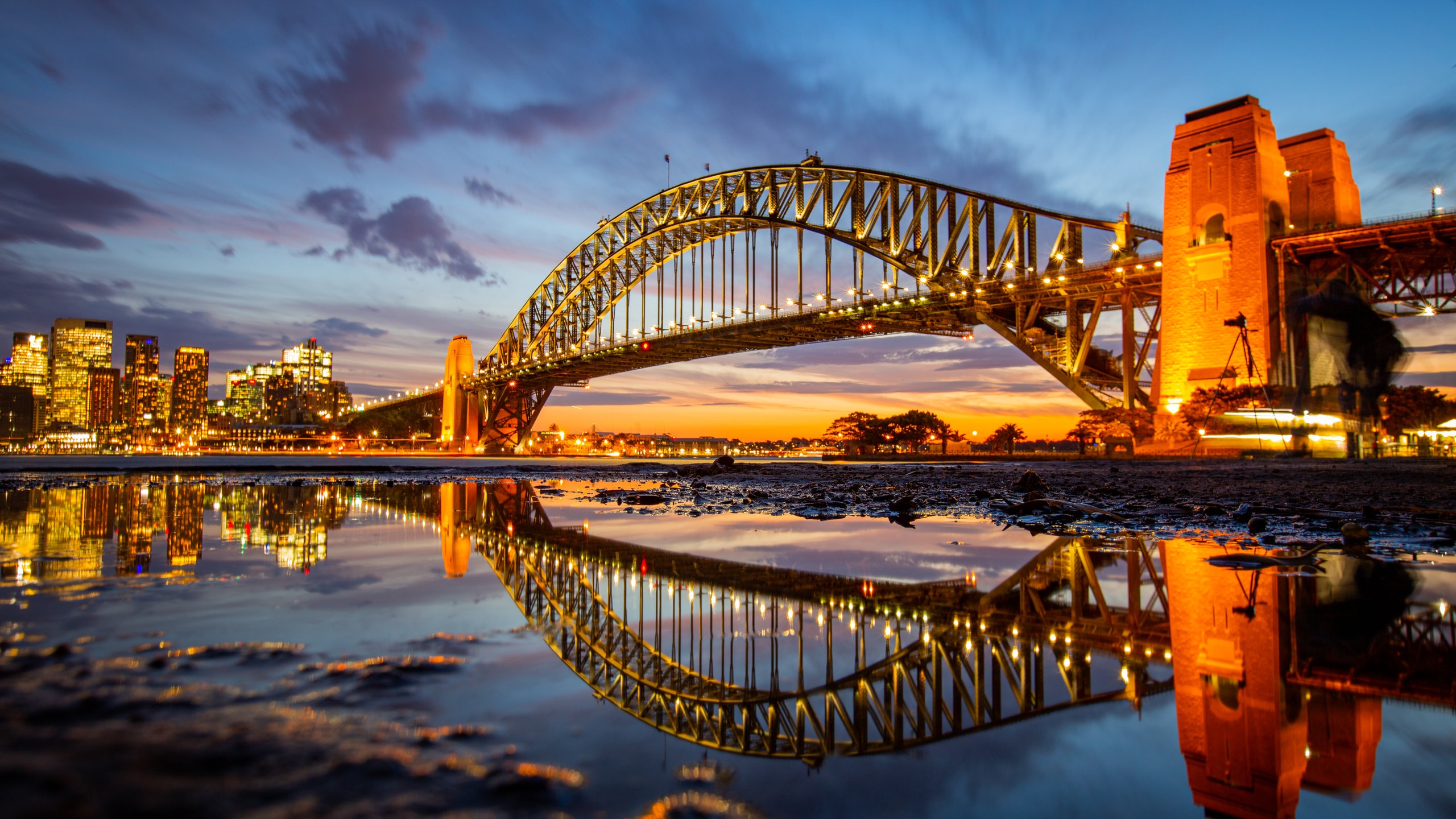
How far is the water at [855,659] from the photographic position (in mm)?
1541

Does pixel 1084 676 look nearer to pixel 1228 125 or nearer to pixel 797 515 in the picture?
pixel 797 515

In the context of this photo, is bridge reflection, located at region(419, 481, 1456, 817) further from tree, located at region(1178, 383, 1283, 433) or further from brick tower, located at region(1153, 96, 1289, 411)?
brick tower, located at region(1153, 96, 1289, 411)

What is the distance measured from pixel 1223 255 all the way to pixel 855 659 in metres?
32.1

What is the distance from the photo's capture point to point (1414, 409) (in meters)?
33.0

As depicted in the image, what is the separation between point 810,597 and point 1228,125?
3360 centimetres

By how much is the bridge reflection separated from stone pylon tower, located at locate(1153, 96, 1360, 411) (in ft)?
90.1

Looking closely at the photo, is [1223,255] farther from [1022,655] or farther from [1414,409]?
[1022,655]

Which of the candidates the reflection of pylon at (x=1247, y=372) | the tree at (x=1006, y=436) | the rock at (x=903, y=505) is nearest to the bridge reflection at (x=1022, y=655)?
the rock at (x=903, y=505)

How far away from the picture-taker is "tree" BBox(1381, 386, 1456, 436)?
31.2m

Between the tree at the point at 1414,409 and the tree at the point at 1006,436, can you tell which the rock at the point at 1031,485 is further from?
the tree at the point at 1006,436

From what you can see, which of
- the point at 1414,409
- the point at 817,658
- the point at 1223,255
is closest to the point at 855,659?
the point at 817,658

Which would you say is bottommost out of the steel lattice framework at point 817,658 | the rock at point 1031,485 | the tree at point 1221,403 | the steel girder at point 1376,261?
the steel lattice framework at point 817,658

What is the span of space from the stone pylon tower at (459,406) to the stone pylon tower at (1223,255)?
5849cm

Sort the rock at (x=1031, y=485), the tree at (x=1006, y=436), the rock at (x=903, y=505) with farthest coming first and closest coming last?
the tree at (x=1006, y=436)
the rock at (x=1031, y=485)
the rock at (x=903, y=505)
